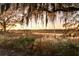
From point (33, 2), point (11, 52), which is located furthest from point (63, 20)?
point (11, 52)

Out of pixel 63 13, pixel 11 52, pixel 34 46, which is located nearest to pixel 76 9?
pixel 63 13

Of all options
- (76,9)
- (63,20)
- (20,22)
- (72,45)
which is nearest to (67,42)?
(72,45)

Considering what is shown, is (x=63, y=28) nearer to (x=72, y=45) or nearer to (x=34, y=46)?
(x=72, y=45)

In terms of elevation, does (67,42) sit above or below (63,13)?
below

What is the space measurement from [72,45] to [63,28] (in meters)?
0.16

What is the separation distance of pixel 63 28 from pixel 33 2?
0.34 meters

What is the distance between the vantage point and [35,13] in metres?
1.34

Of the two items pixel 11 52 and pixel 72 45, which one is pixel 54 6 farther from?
pixel 11 52

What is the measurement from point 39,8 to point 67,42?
37 cm

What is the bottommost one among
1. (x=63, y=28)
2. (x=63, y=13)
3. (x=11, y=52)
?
(x=11, y=52)

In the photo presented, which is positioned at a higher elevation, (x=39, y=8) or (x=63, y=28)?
(x=39, y=8)

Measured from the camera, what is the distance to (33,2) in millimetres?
1343

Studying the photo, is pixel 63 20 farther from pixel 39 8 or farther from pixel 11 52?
pixel 11 52

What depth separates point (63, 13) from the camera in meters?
1.34
